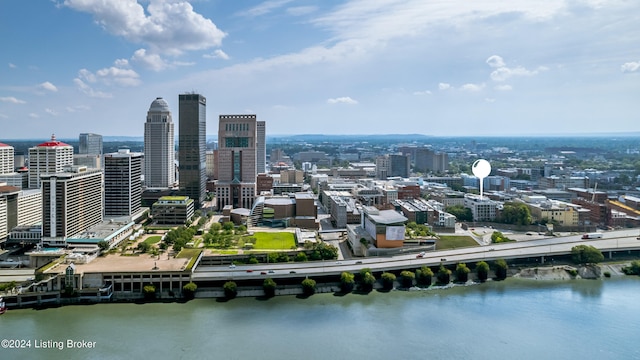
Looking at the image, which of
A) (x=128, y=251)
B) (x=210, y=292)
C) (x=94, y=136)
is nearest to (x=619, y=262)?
(x=210, y=292)

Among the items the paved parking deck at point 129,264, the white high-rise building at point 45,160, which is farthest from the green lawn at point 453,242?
the white high-rise building at point 45,160

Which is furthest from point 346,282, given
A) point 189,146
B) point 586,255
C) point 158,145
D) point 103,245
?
point 158,145

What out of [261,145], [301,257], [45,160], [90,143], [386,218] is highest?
[90,143]

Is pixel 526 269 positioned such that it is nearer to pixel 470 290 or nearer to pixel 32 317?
pixel 470 290

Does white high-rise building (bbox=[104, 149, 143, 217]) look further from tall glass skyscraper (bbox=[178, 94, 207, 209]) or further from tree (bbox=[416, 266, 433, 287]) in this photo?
Result: tree (bbox=[416, 266, 433, 287])

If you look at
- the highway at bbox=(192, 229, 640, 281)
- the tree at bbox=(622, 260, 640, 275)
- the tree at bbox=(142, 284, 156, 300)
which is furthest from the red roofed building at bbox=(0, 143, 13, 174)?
the tree at bbox=(622, 260, 640, 275)

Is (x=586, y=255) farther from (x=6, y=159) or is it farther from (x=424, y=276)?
(x=6, y=159)

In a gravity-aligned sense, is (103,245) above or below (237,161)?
below
